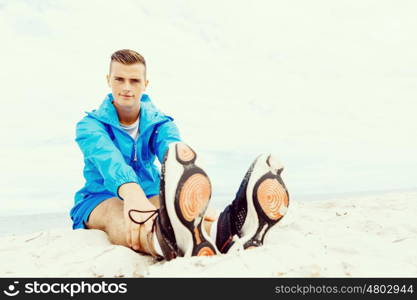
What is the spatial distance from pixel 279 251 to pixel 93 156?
1.01 meters

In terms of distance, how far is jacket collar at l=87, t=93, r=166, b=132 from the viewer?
81.9 inches

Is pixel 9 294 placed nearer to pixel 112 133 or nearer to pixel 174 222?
pixel 174 222

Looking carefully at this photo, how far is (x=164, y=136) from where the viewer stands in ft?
7.14

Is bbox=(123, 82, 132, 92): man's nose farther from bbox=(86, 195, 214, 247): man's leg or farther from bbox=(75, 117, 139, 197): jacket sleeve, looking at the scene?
bbox=(86, 195, 214, 247): man's leg

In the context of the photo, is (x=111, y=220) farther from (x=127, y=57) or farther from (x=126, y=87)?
(x=127, y=57)

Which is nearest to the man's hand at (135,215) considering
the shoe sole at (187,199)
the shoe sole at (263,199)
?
the shoe sole at (187,199)

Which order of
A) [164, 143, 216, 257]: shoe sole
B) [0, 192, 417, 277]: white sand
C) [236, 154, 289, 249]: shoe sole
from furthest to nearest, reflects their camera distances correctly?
[236, 154, 289, 249]: shoe sole
[164, 143, 216, 257]: shoe sole
[0, 192, 417, 277]: white sand

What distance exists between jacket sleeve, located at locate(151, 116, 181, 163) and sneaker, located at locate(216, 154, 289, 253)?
0.65 m

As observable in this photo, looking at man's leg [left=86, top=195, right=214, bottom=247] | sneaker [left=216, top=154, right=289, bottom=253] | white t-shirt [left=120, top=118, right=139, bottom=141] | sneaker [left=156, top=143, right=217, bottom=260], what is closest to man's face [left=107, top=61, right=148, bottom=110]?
white t-shirt [left=120, top=118, right=139, bottom=141]

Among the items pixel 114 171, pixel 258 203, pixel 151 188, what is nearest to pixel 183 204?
pixel 258 203

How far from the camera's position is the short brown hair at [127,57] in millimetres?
2031

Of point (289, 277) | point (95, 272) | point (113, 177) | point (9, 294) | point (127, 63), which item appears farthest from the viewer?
point (127, 63)

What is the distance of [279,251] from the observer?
138 centimetres

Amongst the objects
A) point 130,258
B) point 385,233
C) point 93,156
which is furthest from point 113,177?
point 385,233
